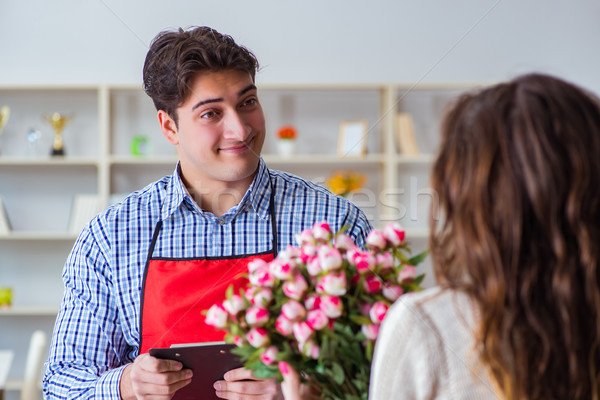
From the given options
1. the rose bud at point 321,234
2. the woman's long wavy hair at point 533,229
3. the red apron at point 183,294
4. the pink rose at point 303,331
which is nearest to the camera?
the woman's long wavy hair at point 533,229

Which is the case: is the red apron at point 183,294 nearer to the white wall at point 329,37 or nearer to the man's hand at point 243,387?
the man's hand at point 243,387

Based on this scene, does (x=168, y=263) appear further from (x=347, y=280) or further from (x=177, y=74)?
(x=347, y=280)

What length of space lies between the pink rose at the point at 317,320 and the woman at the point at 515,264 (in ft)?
0.48

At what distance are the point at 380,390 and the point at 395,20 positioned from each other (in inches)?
155

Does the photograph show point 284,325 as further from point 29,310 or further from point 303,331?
point 29,310

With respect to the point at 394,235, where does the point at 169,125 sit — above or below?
above

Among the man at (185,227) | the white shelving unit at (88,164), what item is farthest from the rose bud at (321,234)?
the white shelving unit at (88,164)

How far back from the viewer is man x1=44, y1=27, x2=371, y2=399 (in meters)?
1.52

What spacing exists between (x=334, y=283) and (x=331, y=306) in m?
0.03

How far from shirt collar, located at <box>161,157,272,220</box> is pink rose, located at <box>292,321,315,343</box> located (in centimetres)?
70

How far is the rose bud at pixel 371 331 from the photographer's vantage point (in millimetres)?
967

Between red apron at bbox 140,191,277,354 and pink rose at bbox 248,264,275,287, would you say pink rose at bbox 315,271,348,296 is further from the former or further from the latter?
red apron at bbox 140,191,277,354

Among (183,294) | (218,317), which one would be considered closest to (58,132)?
(183,294)

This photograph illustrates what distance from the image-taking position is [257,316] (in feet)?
3.22
